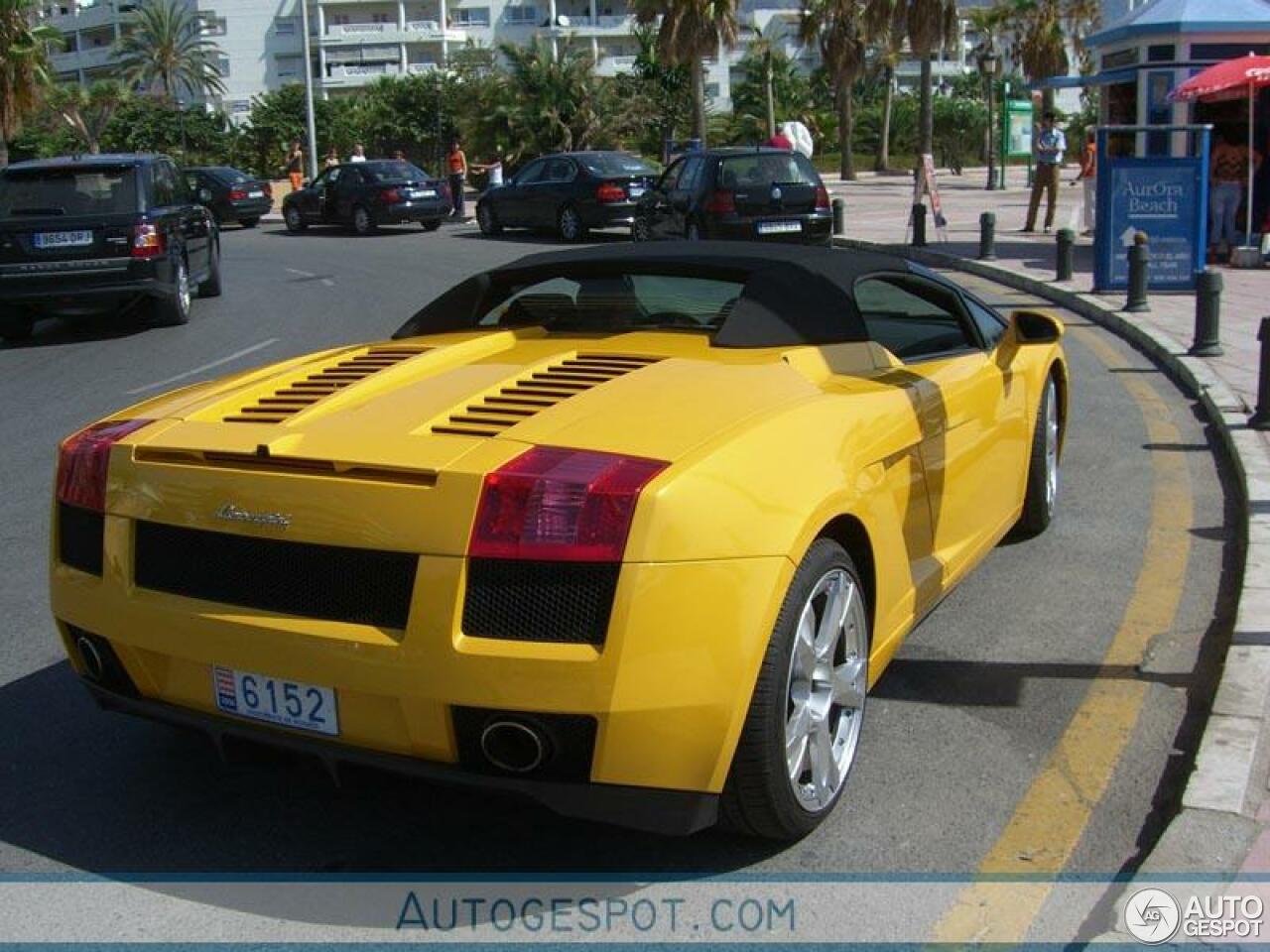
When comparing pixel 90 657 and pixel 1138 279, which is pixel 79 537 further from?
pixel 1138 279

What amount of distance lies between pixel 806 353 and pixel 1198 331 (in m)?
7.46

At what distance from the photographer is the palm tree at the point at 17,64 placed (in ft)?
124

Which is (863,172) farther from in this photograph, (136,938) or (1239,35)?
(136,938)

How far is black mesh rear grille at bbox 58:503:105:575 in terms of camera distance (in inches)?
143

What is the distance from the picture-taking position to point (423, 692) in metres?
3.11

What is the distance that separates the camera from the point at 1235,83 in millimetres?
15859

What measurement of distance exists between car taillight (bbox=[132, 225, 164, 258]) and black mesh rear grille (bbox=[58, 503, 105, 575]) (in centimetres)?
1089

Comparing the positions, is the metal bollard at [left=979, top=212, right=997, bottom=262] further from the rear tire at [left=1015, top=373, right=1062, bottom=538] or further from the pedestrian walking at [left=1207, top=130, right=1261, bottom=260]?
the rear tire at [left=1015, top=373, right=1062, bottom=538]

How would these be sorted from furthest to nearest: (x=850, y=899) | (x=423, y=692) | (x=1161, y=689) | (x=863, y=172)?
(x=863, y=172) → (x=1161, y=689) → (x=850, y=899) → (x=423, y=692)

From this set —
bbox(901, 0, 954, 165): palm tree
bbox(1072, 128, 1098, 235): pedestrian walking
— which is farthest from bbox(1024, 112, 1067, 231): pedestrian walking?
bbox(901, 0, 954, 165): palm tree

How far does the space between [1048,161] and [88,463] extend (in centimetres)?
1941

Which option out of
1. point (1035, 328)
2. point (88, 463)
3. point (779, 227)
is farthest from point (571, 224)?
point (88, 463)

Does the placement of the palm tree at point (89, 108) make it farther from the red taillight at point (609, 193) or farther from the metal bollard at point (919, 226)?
the metal bollard at point (919, 226)

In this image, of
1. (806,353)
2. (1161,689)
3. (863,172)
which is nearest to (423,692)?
(806,353)
